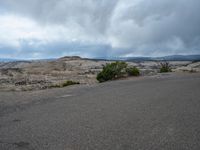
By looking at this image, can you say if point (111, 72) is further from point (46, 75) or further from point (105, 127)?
point (46, 75)

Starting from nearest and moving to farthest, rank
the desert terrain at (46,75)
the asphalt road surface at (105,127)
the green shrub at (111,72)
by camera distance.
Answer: the asphalt road surface at (105,127), the green shrub at (111,72), the desert terrain at (46,75)

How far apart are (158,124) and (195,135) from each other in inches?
63.0

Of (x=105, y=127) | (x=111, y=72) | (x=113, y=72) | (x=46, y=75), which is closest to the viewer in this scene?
(x=105, y=127)

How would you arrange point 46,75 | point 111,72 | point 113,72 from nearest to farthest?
1. point 111,72
2. point 113,72
3. point 46,75

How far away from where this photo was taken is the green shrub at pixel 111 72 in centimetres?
3578

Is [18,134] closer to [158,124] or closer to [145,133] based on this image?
[145,133]


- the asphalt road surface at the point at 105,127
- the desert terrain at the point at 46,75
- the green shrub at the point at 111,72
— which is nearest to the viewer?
the asphalt road surface at the point at 105,127

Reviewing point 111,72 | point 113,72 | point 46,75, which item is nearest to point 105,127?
point 111,72

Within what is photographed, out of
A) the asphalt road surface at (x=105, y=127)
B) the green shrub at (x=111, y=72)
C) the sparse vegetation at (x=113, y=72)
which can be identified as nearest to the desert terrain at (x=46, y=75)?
the green shrub at (x=111, y=72)

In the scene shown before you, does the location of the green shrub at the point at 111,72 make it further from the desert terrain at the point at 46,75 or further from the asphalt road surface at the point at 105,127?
the asphalt road surface at the point at 105,127

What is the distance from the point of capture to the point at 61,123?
10.1m

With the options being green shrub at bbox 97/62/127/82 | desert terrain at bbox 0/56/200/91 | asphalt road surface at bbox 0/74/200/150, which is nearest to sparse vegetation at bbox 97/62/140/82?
green shrub at bbox 97/62/127/82

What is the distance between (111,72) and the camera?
118 feet

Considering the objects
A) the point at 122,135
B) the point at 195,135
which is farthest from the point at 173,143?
the point at 122,135
